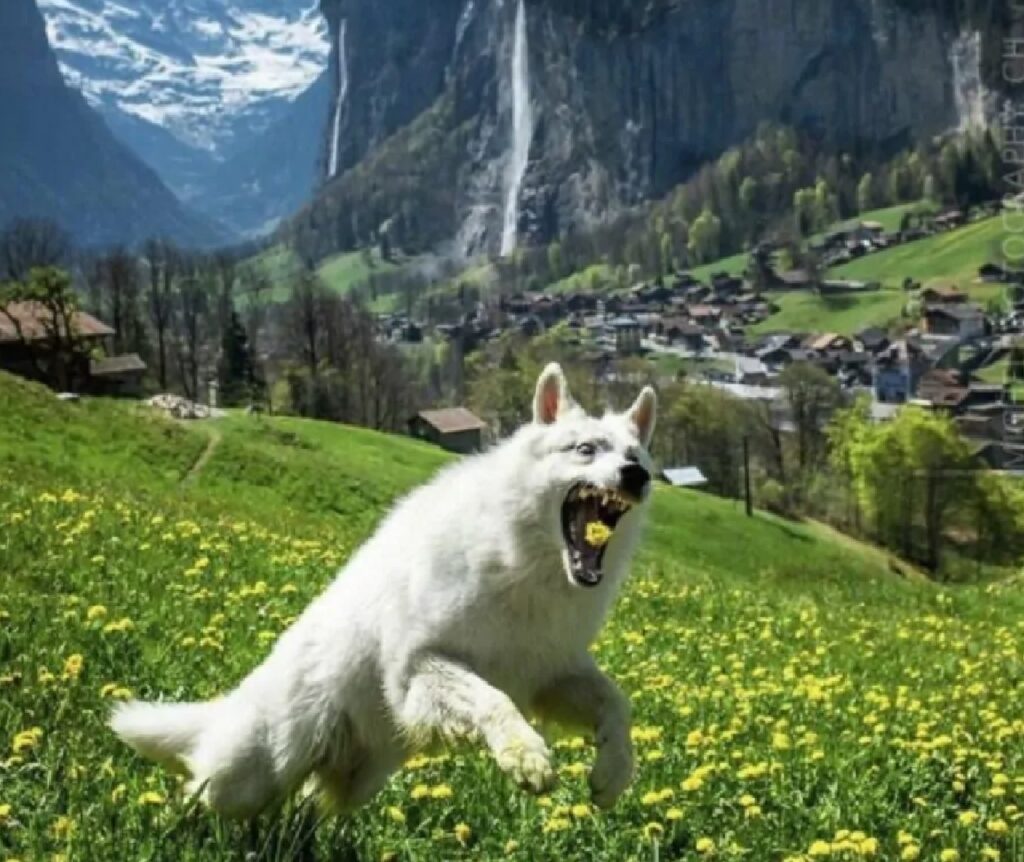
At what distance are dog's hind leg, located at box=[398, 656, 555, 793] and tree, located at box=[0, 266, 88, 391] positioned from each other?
78.6 m

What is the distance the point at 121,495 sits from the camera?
2295 centimetres

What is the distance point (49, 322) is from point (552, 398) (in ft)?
272

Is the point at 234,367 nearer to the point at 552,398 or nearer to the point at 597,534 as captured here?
the point at 552,398

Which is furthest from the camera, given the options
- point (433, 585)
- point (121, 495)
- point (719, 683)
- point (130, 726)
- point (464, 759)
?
point (121, 495)

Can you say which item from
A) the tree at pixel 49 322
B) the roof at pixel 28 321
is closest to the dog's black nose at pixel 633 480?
the tree at pixel 49 322

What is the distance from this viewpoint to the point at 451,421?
108062mm

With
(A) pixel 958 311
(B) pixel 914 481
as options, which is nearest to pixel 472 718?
(B) pixel 914 481

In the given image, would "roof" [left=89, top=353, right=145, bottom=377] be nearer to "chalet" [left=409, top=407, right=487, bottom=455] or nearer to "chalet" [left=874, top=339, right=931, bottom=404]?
"chalet" [left=409, top=407, right=487, bottom=455]

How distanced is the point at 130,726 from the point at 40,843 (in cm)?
158

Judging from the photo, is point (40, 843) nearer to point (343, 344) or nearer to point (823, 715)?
point (823, 715)

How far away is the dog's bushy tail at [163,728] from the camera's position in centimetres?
673

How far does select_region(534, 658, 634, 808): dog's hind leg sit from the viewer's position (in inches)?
238

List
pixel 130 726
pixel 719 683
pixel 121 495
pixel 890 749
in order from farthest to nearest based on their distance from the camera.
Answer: pixel 121 495, pixel 719 683, pixel 890 749, pixel 130 726

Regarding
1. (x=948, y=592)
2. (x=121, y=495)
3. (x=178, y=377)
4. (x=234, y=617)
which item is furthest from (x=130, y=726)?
(x=178, y=377)
